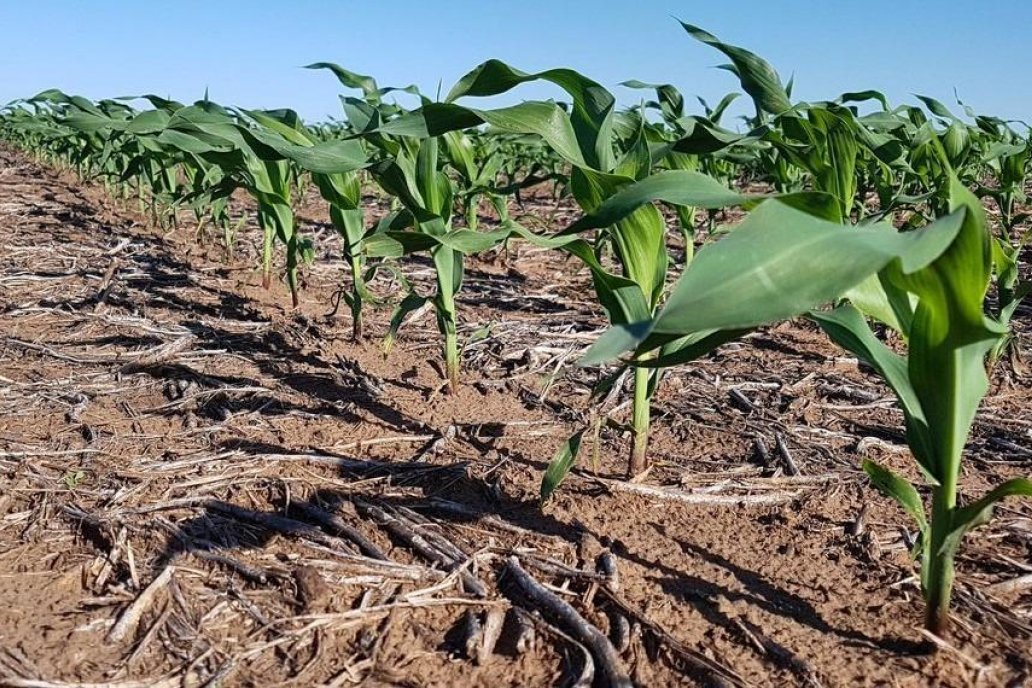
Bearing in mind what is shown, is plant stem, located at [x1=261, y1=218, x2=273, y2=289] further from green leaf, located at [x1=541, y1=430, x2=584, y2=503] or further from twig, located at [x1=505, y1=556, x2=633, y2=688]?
twig, located at [x1=505, y1=556, x2=633, y2=688]

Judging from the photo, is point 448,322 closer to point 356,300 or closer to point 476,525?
point 356,300

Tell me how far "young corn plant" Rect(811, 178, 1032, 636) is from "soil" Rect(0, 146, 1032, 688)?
0.24m

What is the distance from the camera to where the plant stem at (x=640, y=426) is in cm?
211

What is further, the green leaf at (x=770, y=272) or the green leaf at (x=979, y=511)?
the green leaf at (x=979, y=511)

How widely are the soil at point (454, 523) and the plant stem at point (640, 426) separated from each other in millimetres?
103

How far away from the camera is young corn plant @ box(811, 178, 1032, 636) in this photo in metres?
1.10

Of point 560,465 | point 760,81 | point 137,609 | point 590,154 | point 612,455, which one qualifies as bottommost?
point 137,609

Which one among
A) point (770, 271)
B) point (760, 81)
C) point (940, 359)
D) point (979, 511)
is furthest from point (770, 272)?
point (760, 81)

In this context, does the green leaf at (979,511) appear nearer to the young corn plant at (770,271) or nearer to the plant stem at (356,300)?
the young corn plant at (770,271)

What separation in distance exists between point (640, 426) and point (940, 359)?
927mm

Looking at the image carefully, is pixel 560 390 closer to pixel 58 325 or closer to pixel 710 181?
pixel 710 181

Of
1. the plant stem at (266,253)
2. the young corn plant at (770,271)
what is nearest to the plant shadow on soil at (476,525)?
the young corn plant at (770,271)

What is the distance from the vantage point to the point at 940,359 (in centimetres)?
130

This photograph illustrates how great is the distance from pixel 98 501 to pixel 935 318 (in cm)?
181
